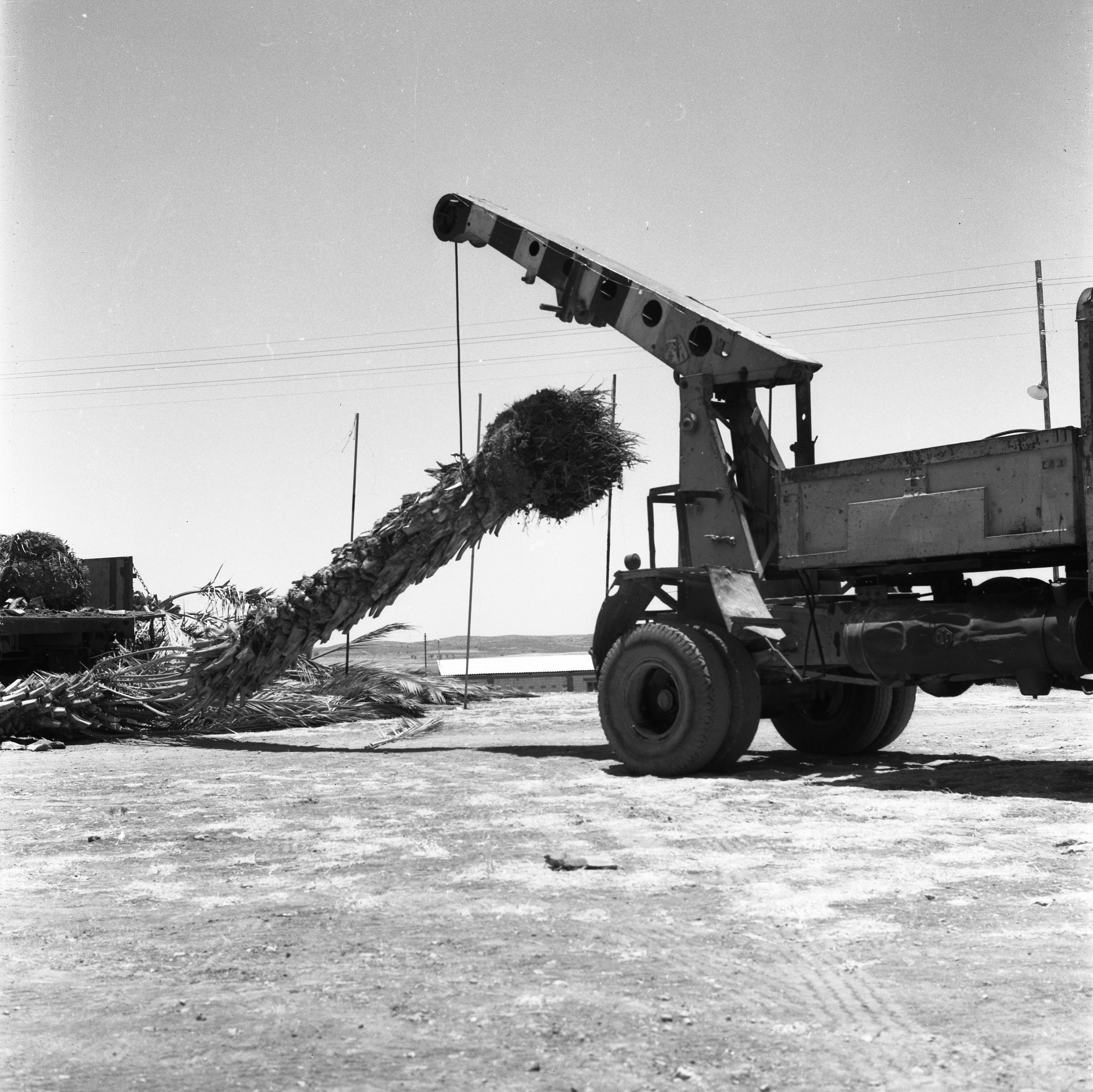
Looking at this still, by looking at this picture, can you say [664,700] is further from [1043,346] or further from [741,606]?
[1043,346]

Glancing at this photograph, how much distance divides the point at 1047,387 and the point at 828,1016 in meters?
25.2

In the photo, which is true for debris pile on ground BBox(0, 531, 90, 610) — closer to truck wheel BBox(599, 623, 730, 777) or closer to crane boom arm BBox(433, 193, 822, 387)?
crane boom arm BBox(433, 193, 822, 387)

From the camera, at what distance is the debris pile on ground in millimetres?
15867

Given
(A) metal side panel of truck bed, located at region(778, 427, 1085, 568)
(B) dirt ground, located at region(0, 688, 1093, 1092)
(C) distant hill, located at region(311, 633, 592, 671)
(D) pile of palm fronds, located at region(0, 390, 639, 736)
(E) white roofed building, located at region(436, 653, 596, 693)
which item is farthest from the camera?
(C) distant hill, located at region(311, 633, 592, 671)

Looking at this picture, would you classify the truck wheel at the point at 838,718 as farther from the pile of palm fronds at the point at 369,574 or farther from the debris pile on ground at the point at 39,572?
the debris pile on ground at the point at 39,572

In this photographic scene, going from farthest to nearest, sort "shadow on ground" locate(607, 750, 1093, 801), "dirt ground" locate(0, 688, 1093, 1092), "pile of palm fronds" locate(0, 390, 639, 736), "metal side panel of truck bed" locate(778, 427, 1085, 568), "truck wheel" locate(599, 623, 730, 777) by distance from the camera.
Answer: "pile of palm fronds" locate(0, 390, 639, 736)
"truck wheel" locate(599, 623, 730, 777)
"shadow on ground" locate(607, 750, 1093, 801)
"metal side panel of truck bed" locate(778, 427, 1085, 568)
"dirt ground" locate(0, 688, 1093, 1092)

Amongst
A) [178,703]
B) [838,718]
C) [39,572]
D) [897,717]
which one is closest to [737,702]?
[838,718]

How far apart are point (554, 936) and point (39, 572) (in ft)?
42.5

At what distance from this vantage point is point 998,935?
452 cm

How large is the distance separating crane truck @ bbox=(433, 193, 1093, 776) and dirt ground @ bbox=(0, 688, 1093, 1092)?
0.80 meters

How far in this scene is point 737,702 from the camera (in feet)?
30.0

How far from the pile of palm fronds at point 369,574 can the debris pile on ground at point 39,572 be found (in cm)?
232

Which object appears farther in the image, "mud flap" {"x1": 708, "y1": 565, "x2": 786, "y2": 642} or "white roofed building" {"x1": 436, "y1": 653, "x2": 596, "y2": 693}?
"white roofed building" {"x1": 436, "y1": 653, "x2": 596, "y2": 693}

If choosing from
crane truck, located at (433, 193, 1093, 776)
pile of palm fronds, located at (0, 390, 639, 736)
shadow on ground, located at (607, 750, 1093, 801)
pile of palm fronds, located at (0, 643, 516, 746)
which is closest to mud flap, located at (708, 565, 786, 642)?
crane truck, located at (433, 193, 1093, 776)
